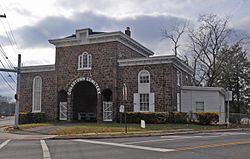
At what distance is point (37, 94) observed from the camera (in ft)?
119

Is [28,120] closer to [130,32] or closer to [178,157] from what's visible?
[130,32]

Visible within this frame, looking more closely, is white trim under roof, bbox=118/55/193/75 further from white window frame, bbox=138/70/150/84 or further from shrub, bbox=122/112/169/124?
shrub, bbox=122/112/169/124

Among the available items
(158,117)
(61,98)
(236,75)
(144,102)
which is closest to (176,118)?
(158,117)

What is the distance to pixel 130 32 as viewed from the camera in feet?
129

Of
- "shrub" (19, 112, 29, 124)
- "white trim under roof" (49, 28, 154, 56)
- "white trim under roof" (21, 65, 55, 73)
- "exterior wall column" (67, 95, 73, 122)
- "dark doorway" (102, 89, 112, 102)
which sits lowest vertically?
"shrub" (19, 112, 29, 124)

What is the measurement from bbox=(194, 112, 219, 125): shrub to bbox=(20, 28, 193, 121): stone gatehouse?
8.44 ft

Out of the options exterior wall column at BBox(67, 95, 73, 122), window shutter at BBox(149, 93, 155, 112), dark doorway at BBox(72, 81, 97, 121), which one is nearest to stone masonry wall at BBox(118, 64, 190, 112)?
window shutter at BBox(149, 93, 155, 112)

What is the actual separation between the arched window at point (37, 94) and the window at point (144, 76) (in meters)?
11.8

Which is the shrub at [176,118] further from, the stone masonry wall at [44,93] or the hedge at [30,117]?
the hedge at [30,117]

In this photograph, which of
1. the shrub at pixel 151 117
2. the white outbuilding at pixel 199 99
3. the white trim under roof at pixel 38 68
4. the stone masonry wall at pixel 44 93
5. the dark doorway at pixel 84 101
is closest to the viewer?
the shrub at pixel 151 117

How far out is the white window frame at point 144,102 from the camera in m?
31.0

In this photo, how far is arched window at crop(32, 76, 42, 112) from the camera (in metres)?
35.9

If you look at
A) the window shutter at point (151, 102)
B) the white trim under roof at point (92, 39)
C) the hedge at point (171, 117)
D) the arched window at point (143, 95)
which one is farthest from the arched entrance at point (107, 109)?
the white trim under roof at point (92, 39)

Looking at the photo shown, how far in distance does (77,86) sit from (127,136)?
15.8 m
